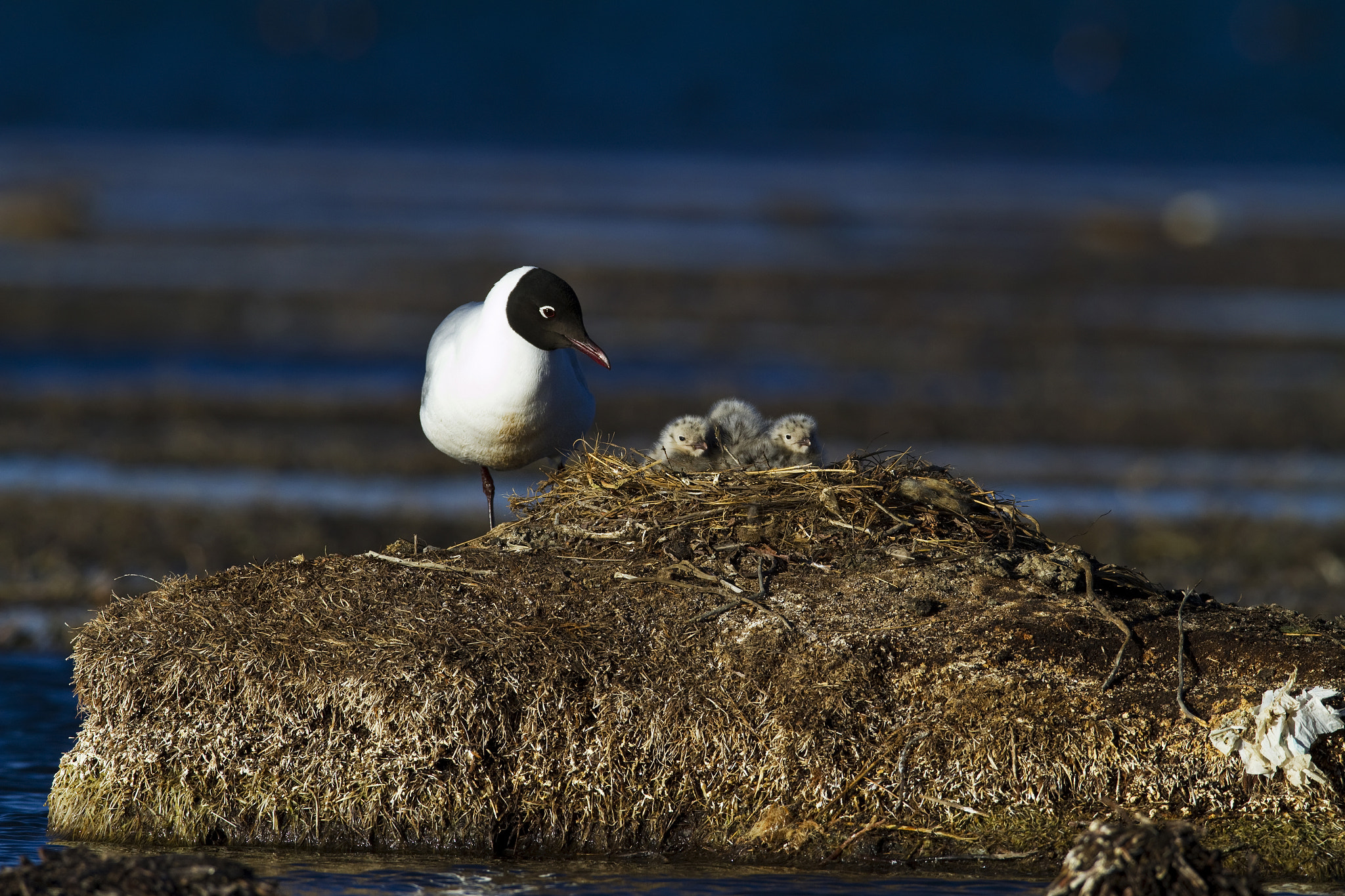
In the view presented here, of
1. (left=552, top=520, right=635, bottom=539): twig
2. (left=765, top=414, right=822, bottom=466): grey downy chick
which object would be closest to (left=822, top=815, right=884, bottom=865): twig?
(left=552, top=520, right=635, bottom=539): twig

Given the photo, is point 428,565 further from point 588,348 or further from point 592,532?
point 588,348

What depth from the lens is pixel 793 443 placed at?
26.9 ft

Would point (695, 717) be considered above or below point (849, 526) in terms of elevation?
below

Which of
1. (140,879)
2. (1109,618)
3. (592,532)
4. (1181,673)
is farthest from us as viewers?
(592,532)

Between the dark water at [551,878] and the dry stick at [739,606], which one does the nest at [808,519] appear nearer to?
the dry stick at [739,606]

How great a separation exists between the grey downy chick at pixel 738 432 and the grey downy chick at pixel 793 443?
6cm

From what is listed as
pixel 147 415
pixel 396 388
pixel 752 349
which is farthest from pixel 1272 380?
pixel 147 415

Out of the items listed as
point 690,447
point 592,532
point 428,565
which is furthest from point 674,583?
point 690,447

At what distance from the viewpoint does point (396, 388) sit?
18734 millimetres

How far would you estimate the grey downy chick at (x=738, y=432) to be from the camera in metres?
8.39

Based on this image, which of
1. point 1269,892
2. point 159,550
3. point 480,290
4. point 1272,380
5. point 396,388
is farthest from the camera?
point 480,290

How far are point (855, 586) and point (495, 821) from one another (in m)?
1.63

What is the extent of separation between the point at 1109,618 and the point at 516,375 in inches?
112

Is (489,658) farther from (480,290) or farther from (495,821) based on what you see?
(480,290)
